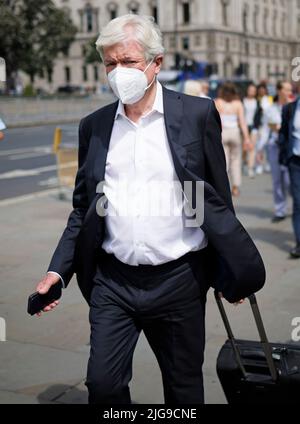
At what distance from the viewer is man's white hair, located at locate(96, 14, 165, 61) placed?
2711 millimetres

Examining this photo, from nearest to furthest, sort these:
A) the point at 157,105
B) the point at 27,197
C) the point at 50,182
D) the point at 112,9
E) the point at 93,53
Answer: the point at 157,105, the point at 27,197, the point at 50,182, the point at 93,53, the point at 112,9

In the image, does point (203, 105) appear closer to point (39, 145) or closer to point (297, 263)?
point (297, 263)

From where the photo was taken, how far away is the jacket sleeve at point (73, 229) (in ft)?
9.75

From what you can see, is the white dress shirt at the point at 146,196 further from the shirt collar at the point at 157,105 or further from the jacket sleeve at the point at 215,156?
the jacket sleeve at the point at 215,156

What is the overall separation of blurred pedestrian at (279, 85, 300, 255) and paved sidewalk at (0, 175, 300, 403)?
37 cm

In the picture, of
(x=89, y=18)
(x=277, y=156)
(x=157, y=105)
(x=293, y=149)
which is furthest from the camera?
(x=89, y=18)

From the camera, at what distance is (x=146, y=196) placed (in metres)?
2.79

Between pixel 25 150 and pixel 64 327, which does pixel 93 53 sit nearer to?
pixel 25 150

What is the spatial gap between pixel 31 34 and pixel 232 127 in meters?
20.8

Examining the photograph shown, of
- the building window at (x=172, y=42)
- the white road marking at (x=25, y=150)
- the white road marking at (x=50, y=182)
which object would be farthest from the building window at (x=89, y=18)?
the white road marking at (x=50, y=182)

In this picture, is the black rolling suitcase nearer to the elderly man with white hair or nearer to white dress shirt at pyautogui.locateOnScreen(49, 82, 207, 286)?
the elderly man with white hair

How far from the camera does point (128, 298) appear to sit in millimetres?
2834

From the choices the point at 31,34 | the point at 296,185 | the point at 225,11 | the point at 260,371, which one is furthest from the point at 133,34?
the point at 225,11

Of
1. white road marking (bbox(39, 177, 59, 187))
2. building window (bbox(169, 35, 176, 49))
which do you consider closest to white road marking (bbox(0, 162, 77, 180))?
white road marking (bbox(39, 177, 59, 187))
